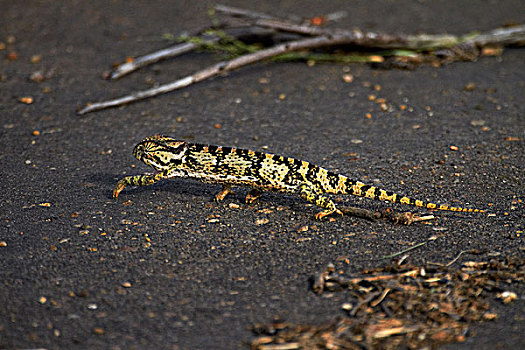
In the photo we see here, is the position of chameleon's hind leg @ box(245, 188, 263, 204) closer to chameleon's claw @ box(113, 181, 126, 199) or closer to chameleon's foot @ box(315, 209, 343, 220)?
chameleon's foot @ box(315, 209, 343, 220)

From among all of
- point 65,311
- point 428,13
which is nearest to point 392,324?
point 65,311

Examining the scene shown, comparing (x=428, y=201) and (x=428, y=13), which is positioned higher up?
(x=428, y=13)

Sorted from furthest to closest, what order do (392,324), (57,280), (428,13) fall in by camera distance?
(428,13) < (57,280) < (392,324)

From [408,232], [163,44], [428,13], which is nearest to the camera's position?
[408,232]

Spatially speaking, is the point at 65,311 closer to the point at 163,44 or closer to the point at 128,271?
the point at 128,271

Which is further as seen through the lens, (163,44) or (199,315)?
(163,44)

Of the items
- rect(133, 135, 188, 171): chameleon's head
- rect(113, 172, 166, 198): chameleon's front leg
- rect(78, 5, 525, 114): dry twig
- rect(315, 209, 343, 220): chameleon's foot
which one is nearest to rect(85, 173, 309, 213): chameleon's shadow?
rect(113, 172, 166, 198): chameleon's front leg
